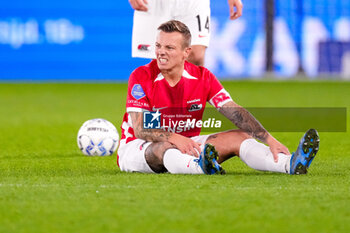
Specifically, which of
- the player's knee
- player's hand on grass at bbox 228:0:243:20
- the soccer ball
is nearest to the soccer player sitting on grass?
the player's knee

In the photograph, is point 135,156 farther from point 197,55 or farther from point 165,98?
point 197,55

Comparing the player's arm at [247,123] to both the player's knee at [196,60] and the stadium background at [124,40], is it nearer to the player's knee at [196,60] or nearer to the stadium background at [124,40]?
the player's knee at [196,60]

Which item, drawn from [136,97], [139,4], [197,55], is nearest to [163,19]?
[139,4]

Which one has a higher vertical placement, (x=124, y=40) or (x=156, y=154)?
(x=124, y=40)

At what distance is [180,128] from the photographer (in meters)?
5.24

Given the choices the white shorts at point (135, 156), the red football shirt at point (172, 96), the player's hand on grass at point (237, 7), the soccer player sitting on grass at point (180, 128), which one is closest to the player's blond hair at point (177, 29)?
the soccer player sitting on grass at point (180, 128)

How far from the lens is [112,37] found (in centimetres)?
1744

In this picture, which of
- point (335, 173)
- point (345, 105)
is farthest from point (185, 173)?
point (345, 105)

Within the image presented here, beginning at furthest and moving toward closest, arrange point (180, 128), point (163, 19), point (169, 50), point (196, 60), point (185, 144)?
1. point (163, 19)
2. point (196, 60)
3. point (180, 128)
4. point (169, 50)
5. point (185, 144)

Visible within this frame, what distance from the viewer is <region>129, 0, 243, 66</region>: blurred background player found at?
6402mm

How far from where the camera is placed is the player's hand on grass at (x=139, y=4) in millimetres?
6288

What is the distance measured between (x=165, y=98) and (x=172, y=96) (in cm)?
6

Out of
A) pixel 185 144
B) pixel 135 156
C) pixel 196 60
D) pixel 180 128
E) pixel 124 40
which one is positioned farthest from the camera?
pixel 124 40

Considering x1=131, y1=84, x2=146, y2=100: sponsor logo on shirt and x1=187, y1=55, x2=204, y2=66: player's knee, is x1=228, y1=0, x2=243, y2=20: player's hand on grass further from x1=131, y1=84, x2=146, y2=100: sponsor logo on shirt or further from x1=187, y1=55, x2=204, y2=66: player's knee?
x1=131, y1=84, x2=146, y2=100: sponsor logo on shirt
